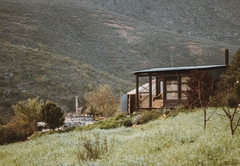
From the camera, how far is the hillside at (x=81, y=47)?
35969 mm

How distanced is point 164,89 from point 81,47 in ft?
91.6

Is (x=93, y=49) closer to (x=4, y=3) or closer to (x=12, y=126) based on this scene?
(x=4, y=3)

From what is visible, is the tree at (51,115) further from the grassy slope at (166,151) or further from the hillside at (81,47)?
the hillside at (81,47)

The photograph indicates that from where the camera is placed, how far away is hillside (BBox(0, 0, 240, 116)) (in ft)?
118

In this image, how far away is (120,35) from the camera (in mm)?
56188

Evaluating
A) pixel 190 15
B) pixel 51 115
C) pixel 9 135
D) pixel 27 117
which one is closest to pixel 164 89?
pixel 51 115

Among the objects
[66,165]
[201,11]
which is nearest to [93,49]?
[201,11]

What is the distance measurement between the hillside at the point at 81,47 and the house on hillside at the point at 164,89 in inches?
438

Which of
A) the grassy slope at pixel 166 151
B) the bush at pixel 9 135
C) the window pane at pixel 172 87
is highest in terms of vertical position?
the window pane at pixel 172 87

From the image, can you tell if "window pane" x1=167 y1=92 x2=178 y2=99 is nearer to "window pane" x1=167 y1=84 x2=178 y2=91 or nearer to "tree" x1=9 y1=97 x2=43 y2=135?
"window pane" x1=167 y1=84 x2=178 y2=91

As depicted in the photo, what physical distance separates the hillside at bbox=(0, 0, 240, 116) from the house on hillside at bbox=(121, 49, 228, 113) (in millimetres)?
11118

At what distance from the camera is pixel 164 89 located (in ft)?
72.7

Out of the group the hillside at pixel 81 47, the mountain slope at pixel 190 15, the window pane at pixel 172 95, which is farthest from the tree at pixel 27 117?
the mountain slope at pixel 190 15

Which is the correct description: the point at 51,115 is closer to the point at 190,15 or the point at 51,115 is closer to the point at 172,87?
the point at 172,87
